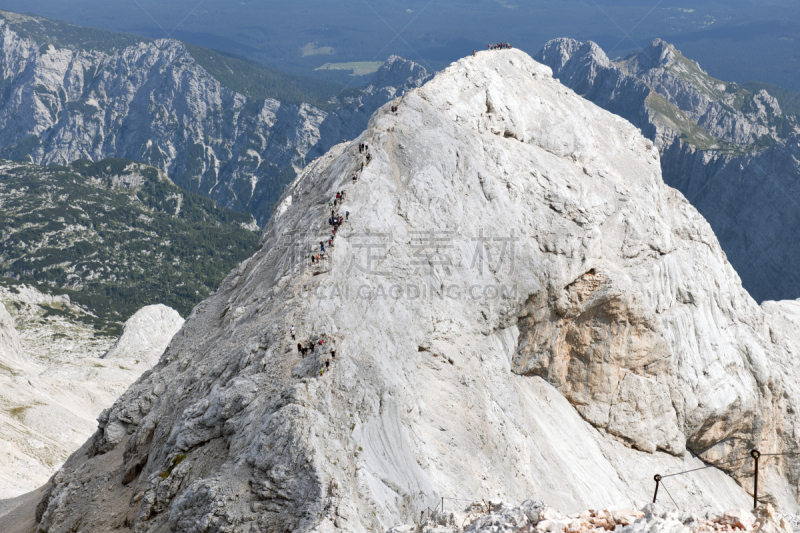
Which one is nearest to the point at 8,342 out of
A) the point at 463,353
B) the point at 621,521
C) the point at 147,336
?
the point at 147,336

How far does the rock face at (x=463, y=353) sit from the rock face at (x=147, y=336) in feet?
323

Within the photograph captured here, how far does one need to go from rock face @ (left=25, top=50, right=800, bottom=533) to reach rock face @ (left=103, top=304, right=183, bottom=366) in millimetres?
98488

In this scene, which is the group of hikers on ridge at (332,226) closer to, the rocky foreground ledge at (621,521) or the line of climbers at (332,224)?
the line of climbers at (332,224)

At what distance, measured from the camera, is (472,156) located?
54875 mm

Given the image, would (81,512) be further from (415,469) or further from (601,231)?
(601,231)

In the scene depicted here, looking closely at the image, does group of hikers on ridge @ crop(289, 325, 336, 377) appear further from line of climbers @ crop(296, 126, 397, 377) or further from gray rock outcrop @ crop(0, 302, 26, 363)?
gray rock outcrop @ crop(0, 302, 26, 363)

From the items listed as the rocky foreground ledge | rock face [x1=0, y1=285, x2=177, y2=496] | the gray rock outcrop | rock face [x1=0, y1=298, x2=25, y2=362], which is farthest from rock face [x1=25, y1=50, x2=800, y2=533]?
rock face [x1=0, y1=298, x2=25, y2=362]

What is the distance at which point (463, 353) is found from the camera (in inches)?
1811

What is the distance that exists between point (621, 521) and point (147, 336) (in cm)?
15686

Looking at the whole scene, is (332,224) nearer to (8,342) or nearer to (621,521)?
(621,521)

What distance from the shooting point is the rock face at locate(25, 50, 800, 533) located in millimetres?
33938

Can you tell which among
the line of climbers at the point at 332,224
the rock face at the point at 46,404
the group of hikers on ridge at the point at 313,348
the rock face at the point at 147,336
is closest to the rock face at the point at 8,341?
the rock face at the point at 46,404

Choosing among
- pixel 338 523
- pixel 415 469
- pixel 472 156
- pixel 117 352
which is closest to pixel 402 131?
pixel 472 156

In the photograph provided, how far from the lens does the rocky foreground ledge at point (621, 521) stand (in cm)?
2052
